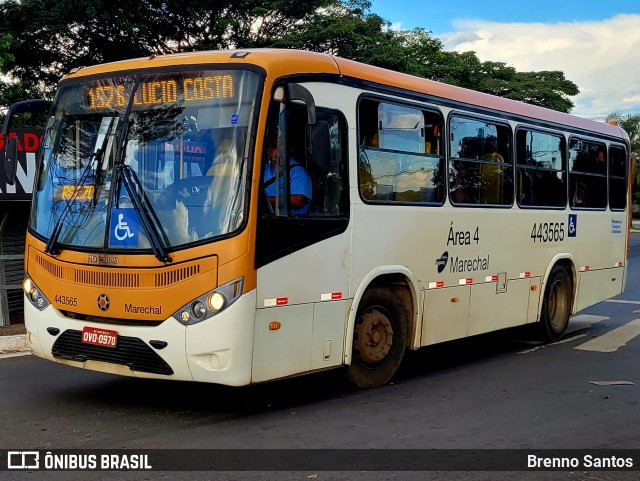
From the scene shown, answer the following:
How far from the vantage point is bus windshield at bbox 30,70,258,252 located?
21.3ft

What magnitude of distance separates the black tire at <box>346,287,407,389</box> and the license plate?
2318mm

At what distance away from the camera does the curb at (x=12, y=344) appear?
10086 mm

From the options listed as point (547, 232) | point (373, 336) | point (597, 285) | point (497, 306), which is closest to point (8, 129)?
point (373, 336)

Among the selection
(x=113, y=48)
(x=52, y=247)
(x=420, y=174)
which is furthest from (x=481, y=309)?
(x=113, y=48)

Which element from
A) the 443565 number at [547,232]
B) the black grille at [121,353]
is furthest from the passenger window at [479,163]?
the black grille at [121,353]

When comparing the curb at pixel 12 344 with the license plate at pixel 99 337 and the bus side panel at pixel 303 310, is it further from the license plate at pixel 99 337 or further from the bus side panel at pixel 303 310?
the bus side panel at pixel 303 310

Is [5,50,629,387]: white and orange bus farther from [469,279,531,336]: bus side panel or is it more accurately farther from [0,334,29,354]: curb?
[0,334,29,354]: curb

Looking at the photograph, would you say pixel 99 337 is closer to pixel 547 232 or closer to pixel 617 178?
pixel 547 232

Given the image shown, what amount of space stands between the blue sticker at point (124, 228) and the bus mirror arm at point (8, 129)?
1.47m

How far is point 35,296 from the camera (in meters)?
7.20

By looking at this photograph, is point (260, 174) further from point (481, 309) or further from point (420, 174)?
point (481, 309)

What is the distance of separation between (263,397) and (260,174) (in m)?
2.31

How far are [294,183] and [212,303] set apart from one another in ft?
4.23

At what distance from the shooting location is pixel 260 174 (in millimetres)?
6531
